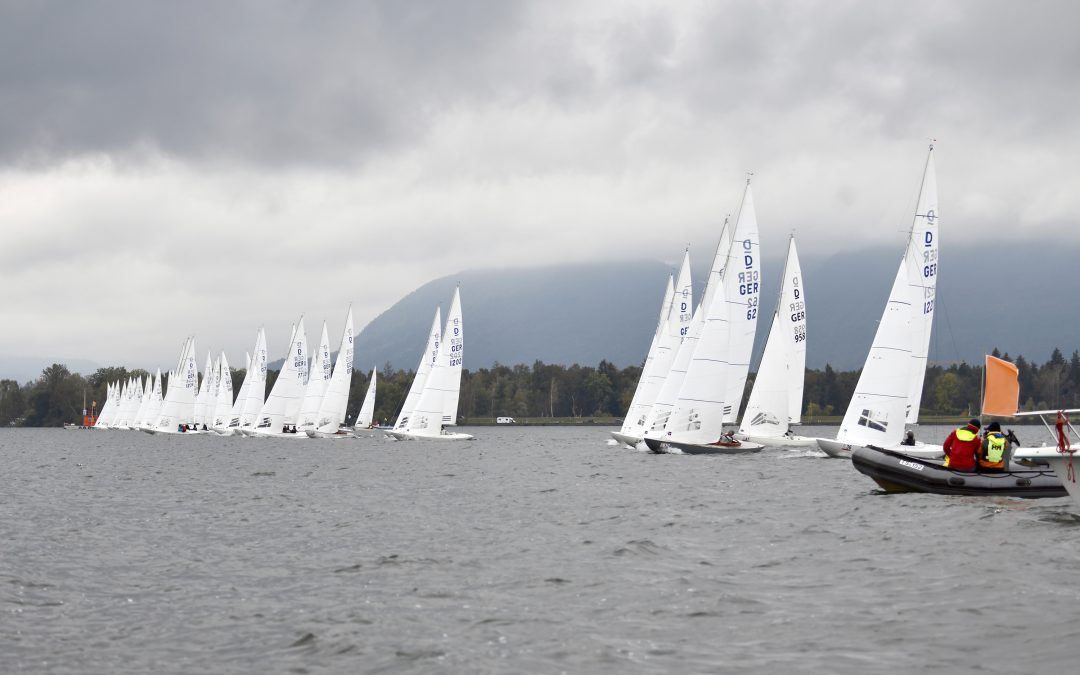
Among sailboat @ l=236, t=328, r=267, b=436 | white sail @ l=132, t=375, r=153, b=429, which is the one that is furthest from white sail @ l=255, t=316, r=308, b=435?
white sail @ l=132, t=375, r=153, b=429

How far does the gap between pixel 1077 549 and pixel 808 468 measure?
2304cm

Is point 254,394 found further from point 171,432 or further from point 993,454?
point 993,454

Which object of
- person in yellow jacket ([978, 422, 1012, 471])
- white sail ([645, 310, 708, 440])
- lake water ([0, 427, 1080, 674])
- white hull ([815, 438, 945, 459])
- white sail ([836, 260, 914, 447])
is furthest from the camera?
white sail ([645, 310, 708, 440])

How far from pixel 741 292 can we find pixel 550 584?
3542 cm

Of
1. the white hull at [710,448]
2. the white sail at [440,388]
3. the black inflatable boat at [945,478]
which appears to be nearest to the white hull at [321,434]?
the white sail at [440,388]

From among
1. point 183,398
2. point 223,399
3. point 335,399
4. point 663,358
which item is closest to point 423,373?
point 335,399

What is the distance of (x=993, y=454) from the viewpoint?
86.9 ft

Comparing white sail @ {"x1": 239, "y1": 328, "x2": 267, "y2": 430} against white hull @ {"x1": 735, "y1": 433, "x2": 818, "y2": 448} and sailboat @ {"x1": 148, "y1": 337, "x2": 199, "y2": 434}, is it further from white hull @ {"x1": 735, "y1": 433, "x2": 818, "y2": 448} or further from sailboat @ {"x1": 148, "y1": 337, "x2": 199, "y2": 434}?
white hull @ {"x1": 735, "y1": 433, "x2": 818, "y2": 448}

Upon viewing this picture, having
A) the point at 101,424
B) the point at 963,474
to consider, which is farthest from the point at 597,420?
the point at 963,474

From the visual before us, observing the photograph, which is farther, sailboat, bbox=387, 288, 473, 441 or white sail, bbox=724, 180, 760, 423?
sailboat, bbox=387, 288, 473, 441

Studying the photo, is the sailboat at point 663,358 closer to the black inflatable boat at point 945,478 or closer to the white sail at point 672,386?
the white sail at point 672,386

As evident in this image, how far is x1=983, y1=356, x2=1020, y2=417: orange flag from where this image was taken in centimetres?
2119

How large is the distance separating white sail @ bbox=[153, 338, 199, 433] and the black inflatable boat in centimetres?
9817

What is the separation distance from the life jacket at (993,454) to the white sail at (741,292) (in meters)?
22.7
